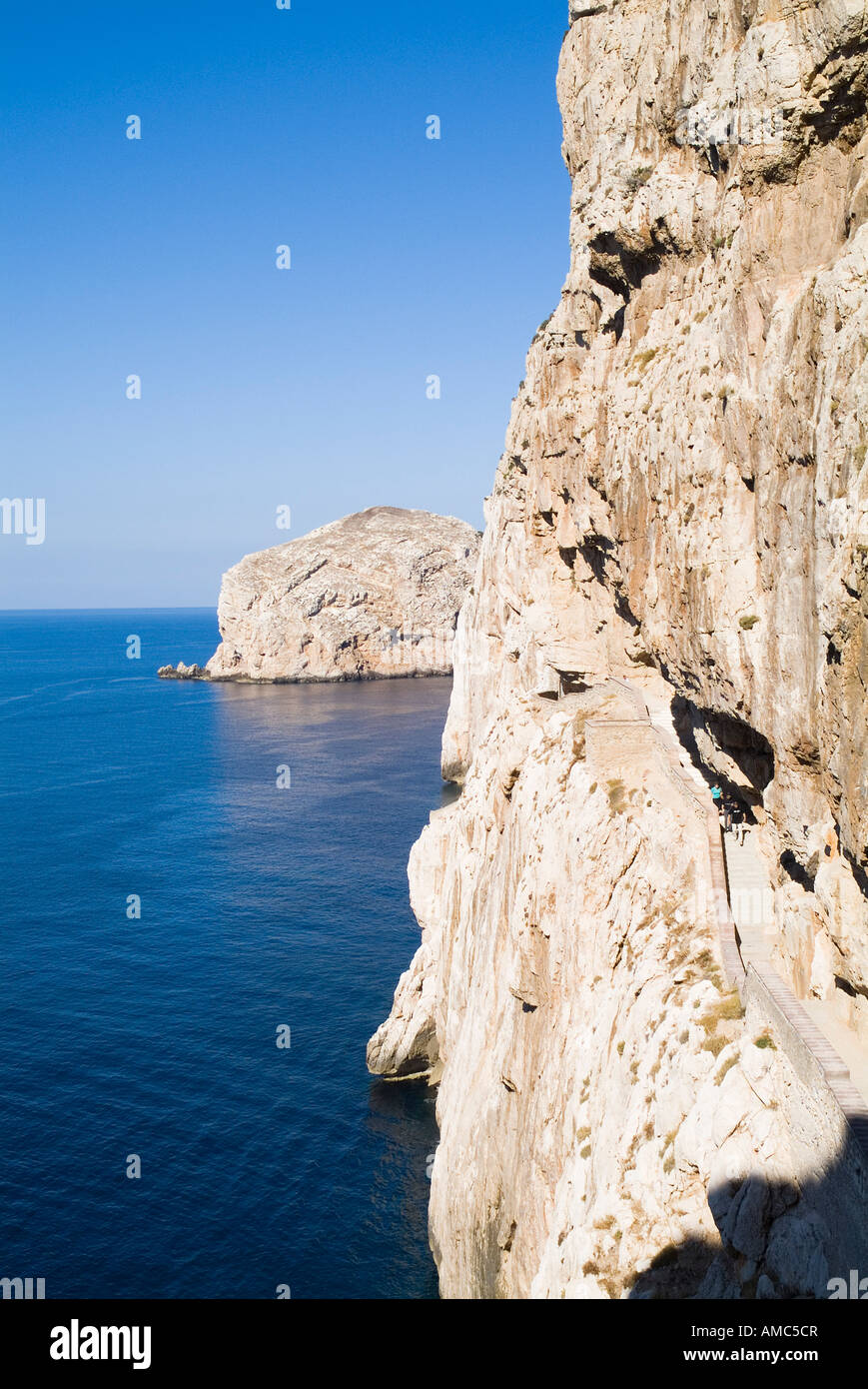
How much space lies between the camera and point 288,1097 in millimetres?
50125

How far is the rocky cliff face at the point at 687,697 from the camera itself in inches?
728

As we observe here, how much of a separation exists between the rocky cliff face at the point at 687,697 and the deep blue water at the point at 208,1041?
287 inches

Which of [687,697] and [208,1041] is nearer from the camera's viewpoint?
[687,697]

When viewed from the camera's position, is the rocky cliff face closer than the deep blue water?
Yes

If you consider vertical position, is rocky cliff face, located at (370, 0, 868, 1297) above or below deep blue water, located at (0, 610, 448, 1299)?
above

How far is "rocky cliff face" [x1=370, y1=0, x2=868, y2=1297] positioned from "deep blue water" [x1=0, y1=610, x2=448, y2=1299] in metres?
7.30

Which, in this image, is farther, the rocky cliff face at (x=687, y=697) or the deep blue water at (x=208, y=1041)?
the deep blue water at (x=208, y=1041)

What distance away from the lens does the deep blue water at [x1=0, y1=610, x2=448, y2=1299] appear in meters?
39.9

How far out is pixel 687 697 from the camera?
2708cm

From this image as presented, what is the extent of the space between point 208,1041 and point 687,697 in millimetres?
37161

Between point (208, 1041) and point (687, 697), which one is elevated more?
point (687, 697)
